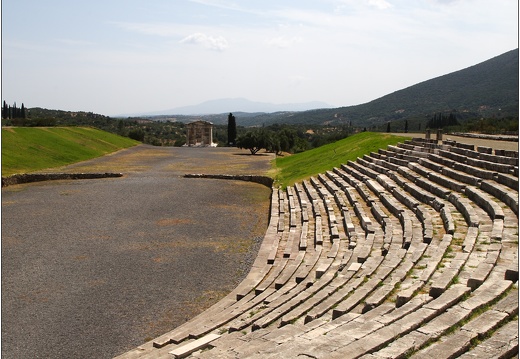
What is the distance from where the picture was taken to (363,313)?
305 inches

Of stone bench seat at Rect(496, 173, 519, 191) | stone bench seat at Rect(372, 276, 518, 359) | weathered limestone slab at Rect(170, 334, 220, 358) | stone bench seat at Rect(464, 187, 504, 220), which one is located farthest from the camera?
stone bench seat at Rect(496, 173, 519, 191)

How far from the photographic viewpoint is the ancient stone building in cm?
8206

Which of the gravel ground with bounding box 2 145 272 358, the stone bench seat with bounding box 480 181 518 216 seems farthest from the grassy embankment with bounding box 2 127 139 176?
the stone bench seat with bounding box 480 181 518 216

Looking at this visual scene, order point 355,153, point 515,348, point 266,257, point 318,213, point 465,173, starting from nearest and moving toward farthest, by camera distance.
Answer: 1. point 515,348
2. point 266,257
3. point 465,173
4. point 318,213
5. point 355,153

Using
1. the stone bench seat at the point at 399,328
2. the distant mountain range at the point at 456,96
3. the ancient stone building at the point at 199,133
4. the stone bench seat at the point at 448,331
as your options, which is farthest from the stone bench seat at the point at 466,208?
the distant mountain range at the point at 456,96

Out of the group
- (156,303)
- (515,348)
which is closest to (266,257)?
(156,303)

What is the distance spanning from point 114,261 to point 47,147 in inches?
1618

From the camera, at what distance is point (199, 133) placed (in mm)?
82438

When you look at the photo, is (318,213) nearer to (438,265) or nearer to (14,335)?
(438,265)

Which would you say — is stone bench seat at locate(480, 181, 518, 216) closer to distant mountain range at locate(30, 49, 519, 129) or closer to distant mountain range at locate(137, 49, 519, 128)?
distant mountain range at locate(30, 49, 519, 129)

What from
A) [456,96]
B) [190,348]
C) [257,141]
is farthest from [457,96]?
[190,348]

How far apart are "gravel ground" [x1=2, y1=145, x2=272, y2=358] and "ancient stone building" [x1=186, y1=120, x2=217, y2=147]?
1992 inches

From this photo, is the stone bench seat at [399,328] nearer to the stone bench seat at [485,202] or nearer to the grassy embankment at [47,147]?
the stone bench seat at [485,202]

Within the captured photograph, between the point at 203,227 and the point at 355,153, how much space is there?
1605cm
